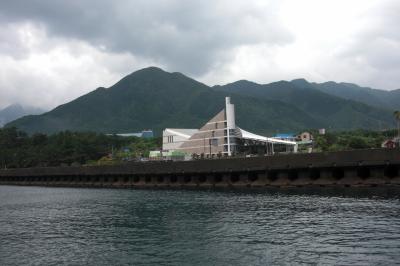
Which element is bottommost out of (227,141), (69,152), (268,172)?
(268,172)

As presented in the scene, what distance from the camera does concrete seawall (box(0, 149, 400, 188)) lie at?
136 feet

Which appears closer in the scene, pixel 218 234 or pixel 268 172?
pixel 218 234

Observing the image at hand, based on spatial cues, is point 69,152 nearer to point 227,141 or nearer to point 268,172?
point 227,141

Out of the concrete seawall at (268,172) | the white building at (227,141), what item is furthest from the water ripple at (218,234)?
the white building at (227,141)

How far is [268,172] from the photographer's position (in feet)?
169

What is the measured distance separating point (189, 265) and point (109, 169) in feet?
199

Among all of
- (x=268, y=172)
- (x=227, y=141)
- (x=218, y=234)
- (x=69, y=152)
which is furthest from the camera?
(x=69, y=152)

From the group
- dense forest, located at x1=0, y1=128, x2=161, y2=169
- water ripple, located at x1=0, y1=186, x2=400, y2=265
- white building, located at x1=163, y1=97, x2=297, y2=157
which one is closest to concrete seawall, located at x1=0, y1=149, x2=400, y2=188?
water ripple, located at x1=0, y1=186, x2=400, y2=265

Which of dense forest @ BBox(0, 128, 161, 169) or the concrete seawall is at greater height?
dense forest @ BBox(0, 128, 161, 169)

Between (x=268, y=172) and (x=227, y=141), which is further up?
(x=227, y=141)

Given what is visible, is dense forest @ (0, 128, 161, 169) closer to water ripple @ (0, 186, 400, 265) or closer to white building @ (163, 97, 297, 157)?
white building @ (163, 97, 297, 157)

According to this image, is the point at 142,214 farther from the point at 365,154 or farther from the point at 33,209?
the point at 365,154

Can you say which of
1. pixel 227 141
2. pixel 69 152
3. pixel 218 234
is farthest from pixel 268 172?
pixel 69 152

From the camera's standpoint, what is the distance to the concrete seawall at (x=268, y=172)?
41531 mm
